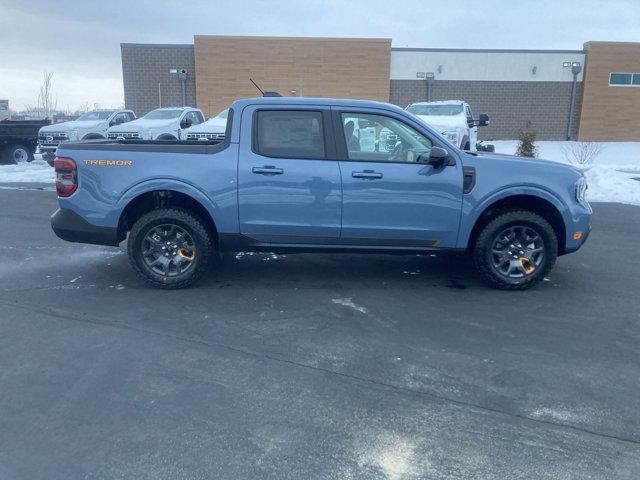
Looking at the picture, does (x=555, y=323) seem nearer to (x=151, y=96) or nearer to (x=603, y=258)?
(x=603, y=258)

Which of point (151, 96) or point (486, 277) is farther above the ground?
point (151, 96)

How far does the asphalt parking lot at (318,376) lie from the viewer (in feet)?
10.0

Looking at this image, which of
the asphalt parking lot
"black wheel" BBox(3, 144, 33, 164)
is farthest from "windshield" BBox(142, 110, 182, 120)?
the asphalt parking lot

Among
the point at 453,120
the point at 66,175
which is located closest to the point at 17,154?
the point at 453,120

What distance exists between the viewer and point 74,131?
1748cm

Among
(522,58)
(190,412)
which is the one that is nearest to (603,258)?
(190,412)

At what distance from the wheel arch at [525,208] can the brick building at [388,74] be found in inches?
1037

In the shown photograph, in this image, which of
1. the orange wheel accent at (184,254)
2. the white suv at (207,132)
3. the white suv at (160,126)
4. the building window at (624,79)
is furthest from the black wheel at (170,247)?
the building window at (624,79)

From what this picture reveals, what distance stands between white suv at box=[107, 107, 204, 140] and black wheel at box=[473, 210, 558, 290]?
12129 mm

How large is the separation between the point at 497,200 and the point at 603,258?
2598 mm

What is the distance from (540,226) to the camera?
5797 mm

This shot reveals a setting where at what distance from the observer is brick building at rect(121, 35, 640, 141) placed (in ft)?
101

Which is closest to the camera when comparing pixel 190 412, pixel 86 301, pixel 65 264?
pixel 190 412

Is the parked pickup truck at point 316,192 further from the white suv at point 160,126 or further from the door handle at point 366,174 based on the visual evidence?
the white suv at point 160,126
